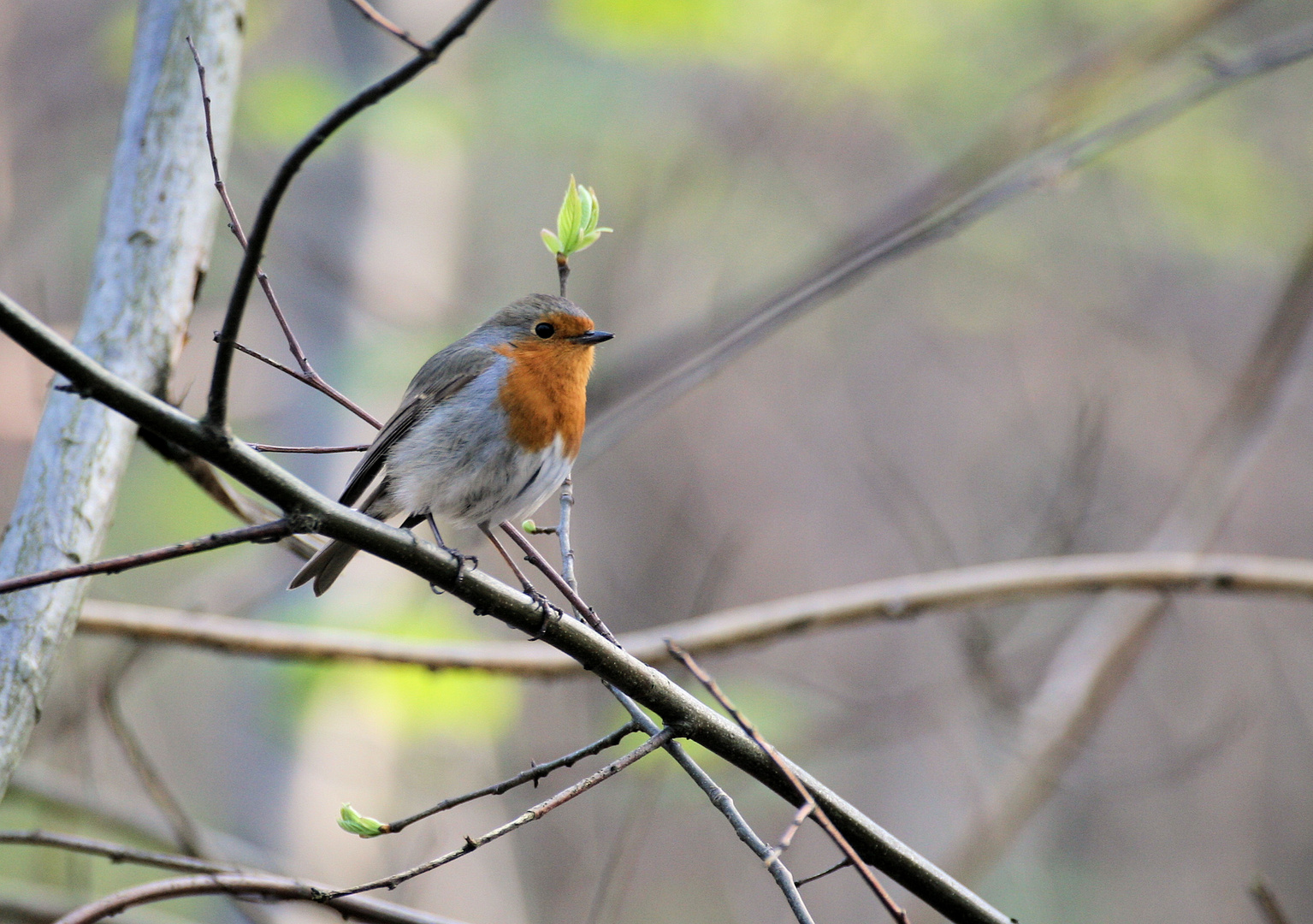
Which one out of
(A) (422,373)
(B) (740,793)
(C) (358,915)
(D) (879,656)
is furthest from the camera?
(D) (879,656)

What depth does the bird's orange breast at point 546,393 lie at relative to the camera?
2.84 m

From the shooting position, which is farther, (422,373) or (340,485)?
(340,485)

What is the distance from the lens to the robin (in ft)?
9.23

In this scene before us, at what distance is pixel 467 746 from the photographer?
507 cm

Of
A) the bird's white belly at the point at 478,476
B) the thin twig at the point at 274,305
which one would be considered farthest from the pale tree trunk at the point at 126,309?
the bird's white belly at the point at 478,476

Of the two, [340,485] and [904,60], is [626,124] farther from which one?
[340,485]

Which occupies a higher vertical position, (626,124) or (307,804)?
(626,124)

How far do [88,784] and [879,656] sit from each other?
696 cm

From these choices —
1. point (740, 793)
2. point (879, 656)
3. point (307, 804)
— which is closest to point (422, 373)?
point (307, 804)

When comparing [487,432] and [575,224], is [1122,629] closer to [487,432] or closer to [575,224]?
[487,432]

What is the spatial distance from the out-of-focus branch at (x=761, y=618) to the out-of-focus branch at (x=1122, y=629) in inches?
22.6

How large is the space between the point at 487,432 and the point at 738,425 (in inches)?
307

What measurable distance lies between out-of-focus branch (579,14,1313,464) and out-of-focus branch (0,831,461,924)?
157 cm

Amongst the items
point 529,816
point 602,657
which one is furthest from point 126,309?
point 529,816
